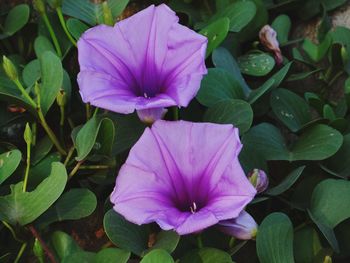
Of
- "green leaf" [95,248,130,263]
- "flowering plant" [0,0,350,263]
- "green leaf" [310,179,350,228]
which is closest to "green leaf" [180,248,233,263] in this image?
"flowering plant" [0,0,350,263]

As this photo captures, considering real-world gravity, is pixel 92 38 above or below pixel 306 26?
above

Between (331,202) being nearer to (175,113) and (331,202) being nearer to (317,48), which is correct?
(175,113)

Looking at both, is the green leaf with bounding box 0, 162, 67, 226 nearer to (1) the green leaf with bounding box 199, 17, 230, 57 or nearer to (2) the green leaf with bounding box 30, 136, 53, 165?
(2) the green leaf with bounding box 30, 136, 53, 165

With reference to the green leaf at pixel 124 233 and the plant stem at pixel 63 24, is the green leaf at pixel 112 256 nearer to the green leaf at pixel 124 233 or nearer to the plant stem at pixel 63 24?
the green leaf at pixel 124 233

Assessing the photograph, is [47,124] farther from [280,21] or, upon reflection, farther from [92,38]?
[280,21]

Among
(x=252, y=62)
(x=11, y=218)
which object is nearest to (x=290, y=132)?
(x=252, y=62)

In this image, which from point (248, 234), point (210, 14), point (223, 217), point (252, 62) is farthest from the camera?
point (210, 14)
